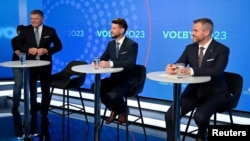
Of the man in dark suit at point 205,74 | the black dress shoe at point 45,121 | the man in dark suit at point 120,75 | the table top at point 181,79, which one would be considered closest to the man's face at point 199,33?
the man in dark suit at point 205,74

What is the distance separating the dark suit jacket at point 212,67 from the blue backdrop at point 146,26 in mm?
1221

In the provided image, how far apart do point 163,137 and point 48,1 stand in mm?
3837

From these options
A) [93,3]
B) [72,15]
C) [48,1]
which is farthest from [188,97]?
[48,1]

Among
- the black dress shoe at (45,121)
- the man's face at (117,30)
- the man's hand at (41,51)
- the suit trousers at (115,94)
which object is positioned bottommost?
the black dress shoe at (45,121)

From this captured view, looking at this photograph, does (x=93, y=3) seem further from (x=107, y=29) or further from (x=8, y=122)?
(x=8, y=122)

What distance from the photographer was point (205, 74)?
9.74 feet

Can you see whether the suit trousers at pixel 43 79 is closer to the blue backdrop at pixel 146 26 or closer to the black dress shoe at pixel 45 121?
the black dress shoe at pixel 45 121

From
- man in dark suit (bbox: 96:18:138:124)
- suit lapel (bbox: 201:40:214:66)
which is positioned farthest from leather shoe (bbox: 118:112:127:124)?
suit lapel (bbox: 201:40:214:66)

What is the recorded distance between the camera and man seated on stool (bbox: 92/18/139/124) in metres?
3.78

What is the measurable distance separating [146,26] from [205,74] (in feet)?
7.59

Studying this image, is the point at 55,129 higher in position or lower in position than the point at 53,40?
lower

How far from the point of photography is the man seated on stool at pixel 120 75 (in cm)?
378

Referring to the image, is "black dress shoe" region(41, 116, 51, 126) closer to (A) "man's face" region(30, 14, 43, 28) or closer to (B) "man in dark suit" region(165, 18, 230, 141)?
(A) "man's face" region(30, 14, 43, 28)

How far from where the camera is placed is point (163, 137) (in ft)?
13.1
